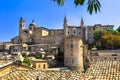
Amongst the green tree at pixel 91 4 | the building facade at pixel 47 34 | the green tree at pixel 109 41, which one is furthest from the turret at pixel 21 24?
the green tree at pixel 91 4

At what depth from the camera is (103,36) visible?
244 ft

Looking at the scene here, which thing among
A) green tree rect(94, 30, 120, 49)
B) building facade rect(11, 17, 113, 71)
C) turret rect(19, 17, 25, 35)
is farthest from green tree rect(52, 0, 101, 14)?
turret rect(19, 17, 25, 35)

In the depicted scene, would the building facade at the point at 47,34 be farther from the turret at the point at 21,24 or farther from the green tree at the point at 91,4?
the green tree at the point at 91,4

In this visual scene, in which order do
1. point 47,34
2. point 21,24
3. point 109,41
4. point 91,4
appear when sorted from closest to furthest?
point 91,4
point 109,41
point 47,34
point 21,24

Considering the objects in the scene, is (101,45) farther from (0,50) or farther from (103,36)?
(0,50)

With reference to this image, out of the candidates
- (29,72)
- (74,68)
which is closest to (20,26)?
Answer: (74,68)

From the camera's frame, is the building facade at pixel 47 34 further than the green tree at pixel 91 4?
Yes

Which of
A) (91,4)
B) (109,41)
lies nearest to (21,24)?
(109,41)

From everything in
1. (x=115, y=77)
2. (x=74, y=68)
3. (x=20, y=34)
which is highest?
(x=20, y=34)

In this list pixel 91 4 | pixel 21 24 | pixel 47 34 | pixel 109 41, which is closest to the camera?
pixel 91 4

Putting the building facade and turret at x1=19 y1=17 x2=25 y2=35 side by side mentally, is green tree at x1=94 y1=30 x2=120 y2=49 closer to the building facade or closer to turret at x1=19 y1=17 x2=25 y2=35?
the building facade

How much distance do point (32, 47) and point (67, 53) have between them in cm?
2284

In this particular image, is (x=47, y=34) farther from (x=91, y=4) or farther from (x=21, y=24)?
(x=91, y=4)

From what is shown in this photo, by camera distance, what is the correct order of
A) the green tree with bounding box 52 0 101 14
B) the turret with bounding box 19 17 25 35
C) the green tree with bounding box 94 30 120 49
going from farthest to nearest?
1. the turret with bounding box 19 17 25 35
2. the green tree with bounding box 94 30 120 49
3. the green tree with bounding box 52 0 101 14
